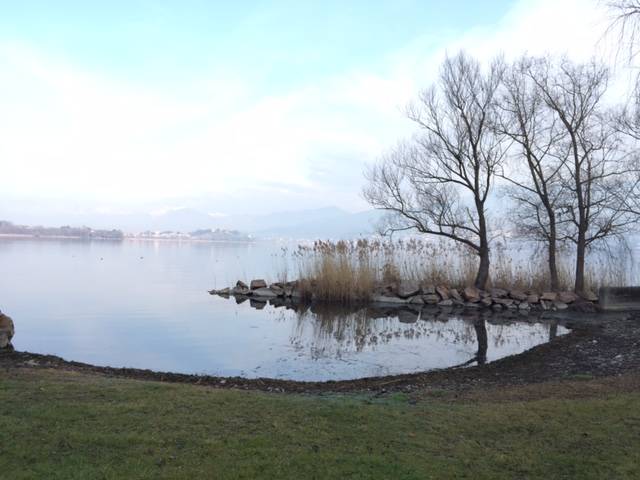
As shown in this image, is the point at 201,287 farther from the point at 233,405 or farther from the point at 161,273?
the point at 233,405

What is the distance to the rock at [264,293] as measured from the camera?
21.2m

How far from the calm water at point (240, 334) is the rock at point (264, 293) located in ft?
6.49

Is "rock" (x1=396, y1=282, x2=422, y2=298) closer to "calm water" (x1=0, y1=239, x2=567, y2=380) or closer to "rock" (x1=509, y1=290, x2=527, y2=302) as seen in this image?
"calm water" (x1=0, y1=239, x2=567, y2=380)

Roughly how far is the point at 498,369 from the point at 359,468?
576 centimetres

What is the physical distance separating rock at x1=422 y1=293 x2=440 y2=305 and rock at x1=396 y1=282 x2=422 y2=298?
0.39 m

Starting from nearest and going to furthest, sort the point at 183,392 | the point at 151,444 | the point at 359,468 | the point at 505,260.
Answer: the point at 359,468 → the point at 151,444 → the point at 183,392 → the point at 505,260

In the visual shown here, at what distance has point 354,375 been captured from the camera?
29.2 ft

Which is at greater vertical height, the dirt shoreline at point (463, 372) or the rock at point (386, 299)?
A: the rock at point (386, 299)

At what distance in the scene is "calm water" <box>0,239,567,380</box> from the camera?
9.82m

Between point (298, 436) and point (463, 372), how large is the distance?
4980 mm

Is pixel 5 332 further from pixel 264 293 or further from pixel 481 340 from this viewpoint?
pixel 264 293

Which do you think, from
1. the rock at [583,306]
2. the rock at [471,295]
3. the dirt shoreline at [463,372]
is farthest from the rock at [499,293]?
the dirt shoreline at [463,372]

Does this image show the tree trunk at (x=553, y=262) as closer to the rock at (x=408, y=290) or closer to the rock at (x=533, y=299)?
the rock at (x=533, y=299)

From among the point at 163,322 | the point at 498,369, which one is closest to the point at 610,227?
the point at 498,369
